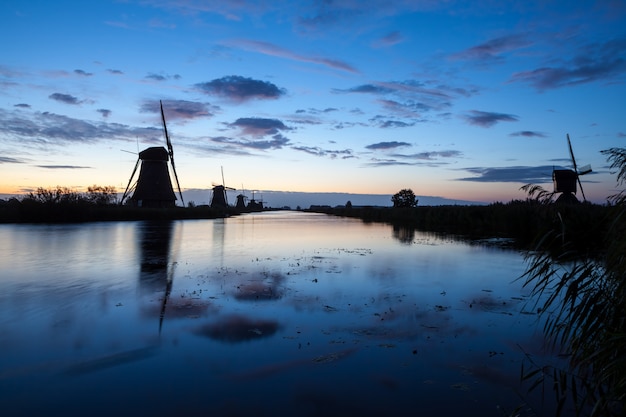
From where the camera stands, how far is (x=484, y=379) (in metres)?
5.46

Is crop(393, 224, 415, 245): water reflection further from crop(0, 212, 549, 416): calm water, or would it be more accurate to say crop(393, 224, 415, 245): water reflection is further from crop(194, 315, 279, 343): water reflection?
crop(194, 315, 279, 343): water reflection

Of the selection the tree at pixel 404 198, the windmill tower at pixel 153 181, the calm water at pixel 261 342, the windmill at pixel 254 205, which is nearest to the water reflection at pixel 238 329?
the calm water at pixel 261 342

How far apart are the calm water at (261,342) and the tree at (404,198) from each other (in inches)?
3349

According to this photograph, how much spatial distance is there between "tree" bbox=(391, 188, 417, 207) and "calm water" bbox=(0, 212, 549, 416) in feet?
279

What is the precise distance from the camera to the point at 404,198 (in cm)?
9900

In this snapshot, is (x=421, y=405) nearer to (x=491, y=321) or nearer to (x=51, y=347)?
(x=491, y=321)

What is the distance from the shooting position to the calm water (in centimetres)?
489

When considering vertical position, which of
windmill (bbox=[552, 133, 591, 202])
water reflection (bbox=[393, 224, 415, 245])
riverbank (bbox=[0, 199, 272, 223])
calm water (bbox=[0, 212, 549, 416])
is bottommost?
calm water (bbox=[0, 212, 549, 416])

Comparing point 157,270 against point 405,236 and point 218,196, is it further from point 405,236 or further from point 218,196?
point 218,196

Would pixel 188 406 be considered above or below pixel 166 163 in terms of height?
below

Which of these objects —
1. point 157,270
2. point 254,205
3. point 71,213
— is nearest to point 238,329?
point 157,270

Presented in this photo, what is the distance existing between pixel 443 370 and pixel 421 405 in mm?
1061

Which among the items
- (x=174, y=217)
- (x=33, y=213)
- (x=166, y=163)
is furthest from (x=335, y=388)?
(x=166, y=163)

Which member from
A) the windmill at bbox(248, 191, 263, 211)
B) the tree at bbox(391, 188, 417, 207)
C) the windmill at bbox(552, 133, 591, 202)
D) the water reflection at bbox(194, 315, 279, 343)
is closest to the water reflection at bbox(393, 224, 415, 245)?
the water reflection at bbox(194, 315, 279, 343)
